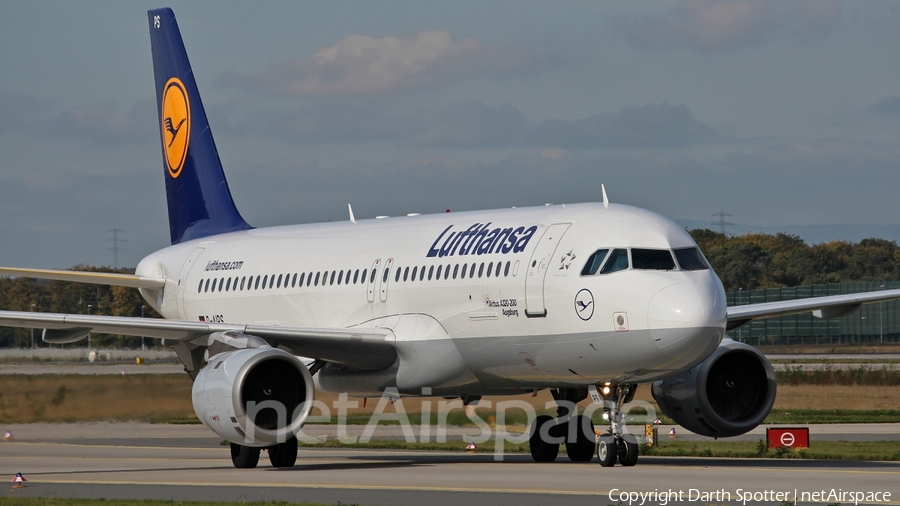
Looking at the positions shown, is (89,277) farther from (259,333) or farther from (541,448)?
(541,448)

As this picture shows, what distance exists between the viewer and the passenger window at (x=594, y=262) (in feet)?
67.9

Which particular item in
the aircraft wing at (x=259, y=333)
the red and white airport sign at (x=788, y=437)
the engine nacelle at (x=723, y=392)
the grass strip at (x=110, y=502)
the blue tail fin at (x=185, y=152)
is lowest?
the red and white airport sign at (x=788, y=437)

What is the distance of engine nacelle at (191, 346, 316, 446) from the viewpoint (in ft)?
70.6

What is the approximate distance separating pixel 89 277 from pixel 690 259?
45.2 ft

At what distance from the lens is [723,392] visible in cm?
2386

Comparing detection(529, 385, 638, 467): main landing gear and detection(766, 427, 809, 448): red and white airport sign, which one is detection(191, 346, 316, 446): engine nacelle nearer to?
detection(529, 385, 638, 467): main landing gear

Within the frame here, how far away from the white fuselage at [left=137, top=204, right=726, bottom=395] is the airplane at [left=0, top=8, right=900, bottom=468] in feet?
0.09

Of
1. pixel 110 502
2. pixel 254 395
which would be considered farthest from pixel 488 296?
pixel 110 502

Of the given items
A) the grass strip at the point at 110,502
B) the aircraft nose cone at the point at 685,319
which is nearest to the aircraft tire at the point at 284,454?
the grass strip at the point at 110,502

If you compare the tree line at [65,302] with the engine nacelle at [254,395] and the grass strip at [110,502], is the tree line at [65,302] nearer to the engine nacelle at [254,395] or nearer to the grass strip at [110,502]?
the engine nacelle at [254,395]

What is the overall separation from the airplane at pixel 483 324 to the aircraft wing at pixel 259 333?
38 mm

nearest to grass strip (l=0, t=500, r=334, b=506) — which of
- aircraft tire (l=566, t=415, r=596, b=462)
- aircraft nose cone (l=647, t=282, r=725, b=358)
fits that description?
aircraft nose cone (l=647, t=282, r=725, b=358)

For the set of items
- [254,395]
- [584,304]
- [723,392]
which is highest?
[584,304]

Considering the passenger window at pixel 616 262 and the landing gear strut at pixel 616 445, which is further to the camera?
the landing gear strut at pixel 616 445
